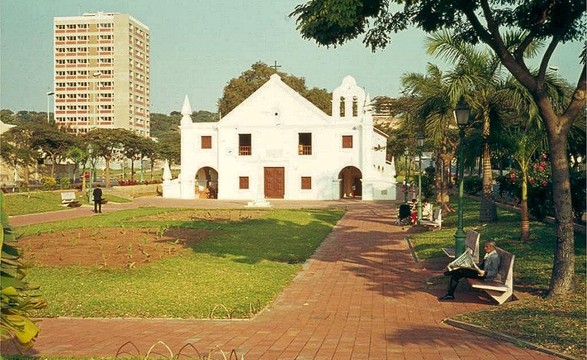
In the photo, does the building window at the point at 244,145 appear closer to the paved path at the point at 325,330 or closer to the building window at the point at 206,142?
the building window at the point at 206,142

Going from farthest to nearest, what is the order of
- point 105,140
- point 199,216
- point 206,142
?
point 105,140, point 206,142, point 199,216

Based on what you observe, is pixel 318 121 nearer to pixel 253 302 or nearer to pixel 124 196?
pixel 124 196

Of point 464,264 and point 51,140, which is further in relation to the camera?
point 51,140

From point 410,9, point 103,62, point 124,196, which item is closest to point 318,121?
point 124,196

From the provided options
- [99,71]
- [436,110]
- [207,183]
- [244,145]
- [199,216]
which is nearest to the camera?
[436,110]

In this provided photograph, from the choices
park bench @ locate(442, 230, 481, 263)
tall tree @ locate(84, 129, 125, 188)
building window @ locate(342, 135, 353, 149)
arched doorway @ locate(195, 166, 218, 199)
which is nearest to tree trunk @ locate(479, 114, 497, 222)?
park bench @ locate(442, 230, 481, 263)

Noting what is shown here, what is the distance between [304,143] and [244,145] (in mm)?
4679

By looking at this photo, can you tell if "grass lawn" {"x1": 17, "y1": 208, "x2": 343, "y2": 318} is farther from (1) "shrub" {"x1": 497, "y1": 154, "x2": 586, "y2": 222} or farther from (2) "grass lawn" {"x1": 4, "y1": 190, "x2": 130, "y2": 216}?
(2) "grass lawn" {"x1": 4, "y1": 190, "x2": 130, "y2": 216}

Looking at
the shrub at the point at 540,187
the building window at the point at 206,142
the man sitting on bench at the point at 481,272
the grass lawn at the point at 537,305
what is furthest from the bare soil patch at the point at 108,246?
the building window at the point at 206,142

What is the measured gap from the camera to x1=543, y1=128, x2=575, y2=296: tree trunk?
30.5 ft

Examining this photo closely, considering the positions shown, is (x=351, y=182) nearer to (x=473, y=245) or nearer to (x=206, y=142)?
(x=206, y=142)

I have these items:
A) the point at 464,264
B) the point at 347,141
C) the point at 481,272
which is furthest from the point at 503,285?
the point at 347,141

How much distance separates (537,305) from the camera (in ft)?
29.0

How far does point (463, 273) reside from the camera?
9.85m
